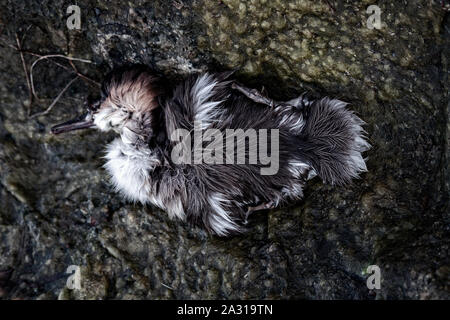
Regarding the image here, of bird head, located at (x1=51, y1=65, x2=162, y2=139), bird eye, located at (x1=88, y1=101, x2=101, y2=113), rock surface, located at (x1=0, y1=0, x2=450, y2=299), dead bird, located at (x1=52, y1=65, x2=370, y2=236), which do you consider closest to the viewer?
rock surface, located at (x1=0, y1=0, x2=450, y2=299)

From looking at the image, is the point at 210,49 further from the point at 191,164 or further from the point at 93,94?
the point at 93,94

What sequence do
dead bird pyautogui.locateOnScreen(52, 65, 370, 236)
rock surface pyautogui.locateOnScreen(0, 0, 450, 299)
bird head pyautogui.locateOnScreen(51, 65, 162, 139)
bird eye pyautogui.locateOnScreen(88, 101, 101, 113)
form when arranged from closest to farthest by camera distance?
rock surface pyautogui.locateOnScreen(0, 0, 450, 299) → dead bird pyautogui.locateOnScreen(52, 65, 370, 236) → bird head pyautogui.locateOnScreen(51, 65, 162, 139) → bird eye pyautogui.locateOnScreen(88, 101, 101, 113)

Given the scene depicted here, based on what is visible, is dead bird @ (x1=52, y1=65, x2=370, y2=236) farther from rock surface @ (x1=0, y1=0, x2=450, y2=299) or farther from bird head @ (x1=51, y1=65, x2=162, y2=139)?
rock surface @ (x1=0, y1=0, x2=450, y2=299)

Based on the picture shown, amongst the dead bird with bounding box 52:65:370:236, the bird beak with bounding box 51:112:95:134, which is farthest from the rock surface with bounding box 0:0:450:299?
the bird beak with bounding box 51:112:95:134

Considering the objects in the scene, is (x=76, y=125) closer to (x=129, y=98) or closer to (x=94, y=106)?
(x=94, y=106)

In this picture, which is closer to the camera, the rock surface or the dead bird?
the rock surface

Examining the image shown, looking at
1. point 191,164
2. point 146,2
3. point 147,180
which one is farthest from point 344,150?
point 146,2

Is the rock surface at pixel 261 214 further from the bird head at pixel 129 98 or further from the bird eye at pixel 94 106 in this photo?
the bird eye at pixel 94 106
